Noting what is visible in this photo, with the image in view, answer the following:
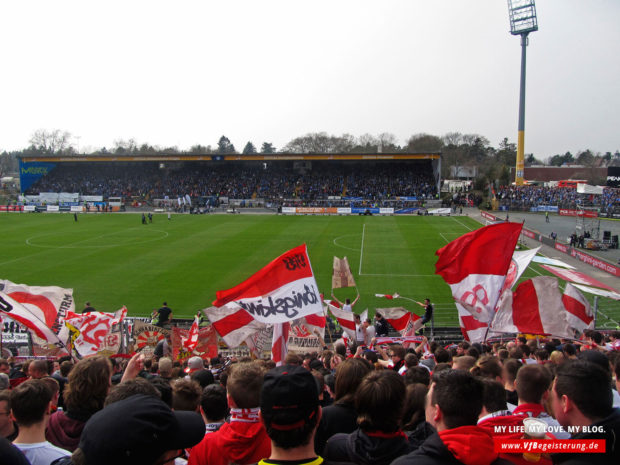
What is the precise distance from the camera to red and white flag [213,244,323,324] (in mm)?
10414

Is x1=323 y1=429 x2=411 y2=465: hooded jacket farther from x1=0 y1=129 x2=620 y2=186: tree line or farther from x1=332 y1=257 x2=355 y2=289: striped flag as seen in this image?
x1=0 y1=129 x2=620 y2=186: tree line

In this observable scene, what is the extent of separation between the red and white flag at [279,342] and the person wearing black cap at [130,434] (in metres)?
7.79

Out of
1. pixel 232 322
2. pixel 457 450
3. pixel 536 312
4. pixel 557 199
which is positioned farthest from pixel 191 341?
pixel 557 199

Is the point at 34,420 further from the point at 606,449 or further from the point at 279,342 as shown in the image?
the point at 279,342

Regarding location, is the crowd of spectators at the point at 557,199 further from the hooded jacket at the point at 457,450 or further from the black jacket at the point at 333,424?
the hooded jacket at the point at 457,450

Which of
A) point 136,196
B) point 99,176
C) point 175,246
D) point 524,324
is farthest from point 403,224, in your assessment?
point 99,176

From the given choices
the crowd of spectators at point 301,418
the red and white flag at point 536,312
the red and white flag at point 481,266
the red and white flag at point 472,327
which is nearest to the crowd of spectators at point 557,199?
the red and white flag at point 536,312

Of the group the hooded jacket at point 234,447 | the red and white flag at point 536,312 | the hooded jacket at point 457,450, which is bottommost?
the red and white flag at point 536,312

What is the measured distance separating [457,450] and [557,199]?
68.0m

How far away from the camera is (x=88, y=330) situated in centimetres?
1188

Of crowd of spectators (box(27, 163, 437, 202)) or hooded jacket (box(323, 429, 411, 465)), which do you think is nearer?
hooded jacket (box(323, 429, 411, 465))

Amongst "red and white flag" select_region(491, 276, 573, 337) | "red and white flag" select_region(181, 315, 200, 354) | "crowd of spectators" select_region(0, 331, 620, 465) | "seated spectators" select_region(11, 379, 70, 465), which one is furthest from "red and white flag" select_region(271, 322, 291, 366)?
"seated spectators" select_region(11, 379, 70, 465)

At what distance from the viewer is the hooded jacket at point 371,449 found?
10.4ft

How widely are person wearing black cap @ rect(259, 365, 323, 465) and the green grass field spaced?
53.5ft
